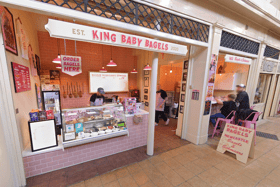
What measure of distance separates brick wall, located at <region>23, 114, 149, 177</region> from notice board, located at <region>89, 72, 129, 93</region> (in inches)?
149

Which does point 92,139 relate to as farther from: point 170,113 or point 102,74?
→ point 170,113

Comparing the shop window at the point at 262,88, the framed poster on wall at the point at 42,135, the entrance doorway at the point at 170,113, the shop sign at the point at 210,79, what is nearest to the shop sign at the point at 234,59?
the shop sign at the point at 210,79

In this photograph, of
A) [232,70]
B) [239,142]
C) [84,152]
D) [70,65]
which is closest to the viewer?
[84,152]

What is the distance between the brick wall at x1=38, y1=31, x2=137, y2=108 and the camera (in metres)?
4.99

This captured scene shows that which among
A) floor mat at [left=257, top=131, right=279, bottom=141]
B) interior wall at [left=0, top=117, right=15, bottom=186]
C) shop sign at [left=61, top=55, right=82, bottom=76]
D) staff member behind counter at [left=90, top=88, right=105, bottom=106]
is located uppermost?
shop sign at [left=61, top=55, right=82, bottom=76]

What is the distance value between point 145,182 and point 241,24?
517cm

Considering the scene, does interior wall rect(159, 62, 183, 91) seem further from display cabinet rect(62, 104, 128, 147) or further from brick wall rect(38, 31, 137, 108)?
display cabinet rect(62, 104, 128, 147)

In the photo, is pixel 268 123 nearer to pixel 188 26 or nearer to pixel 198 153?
pixel 198 153

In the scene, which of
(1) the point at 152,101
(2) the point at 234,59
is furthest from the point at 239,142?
(1) the point at 152,101

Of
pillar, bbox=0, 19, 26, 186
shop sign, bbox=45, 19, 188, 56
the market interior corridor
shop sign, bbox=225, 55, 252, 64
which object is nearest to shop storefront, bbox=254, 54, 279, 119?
shop sign, bbox=225, 55, 252, 64

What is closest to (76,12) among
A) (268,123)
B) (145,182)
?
(145,182)

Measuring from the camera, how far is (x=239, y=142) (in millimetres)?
2898

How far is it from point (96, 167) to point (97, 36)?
8.75ft

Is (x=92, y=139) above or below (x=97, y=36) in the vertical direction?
below
